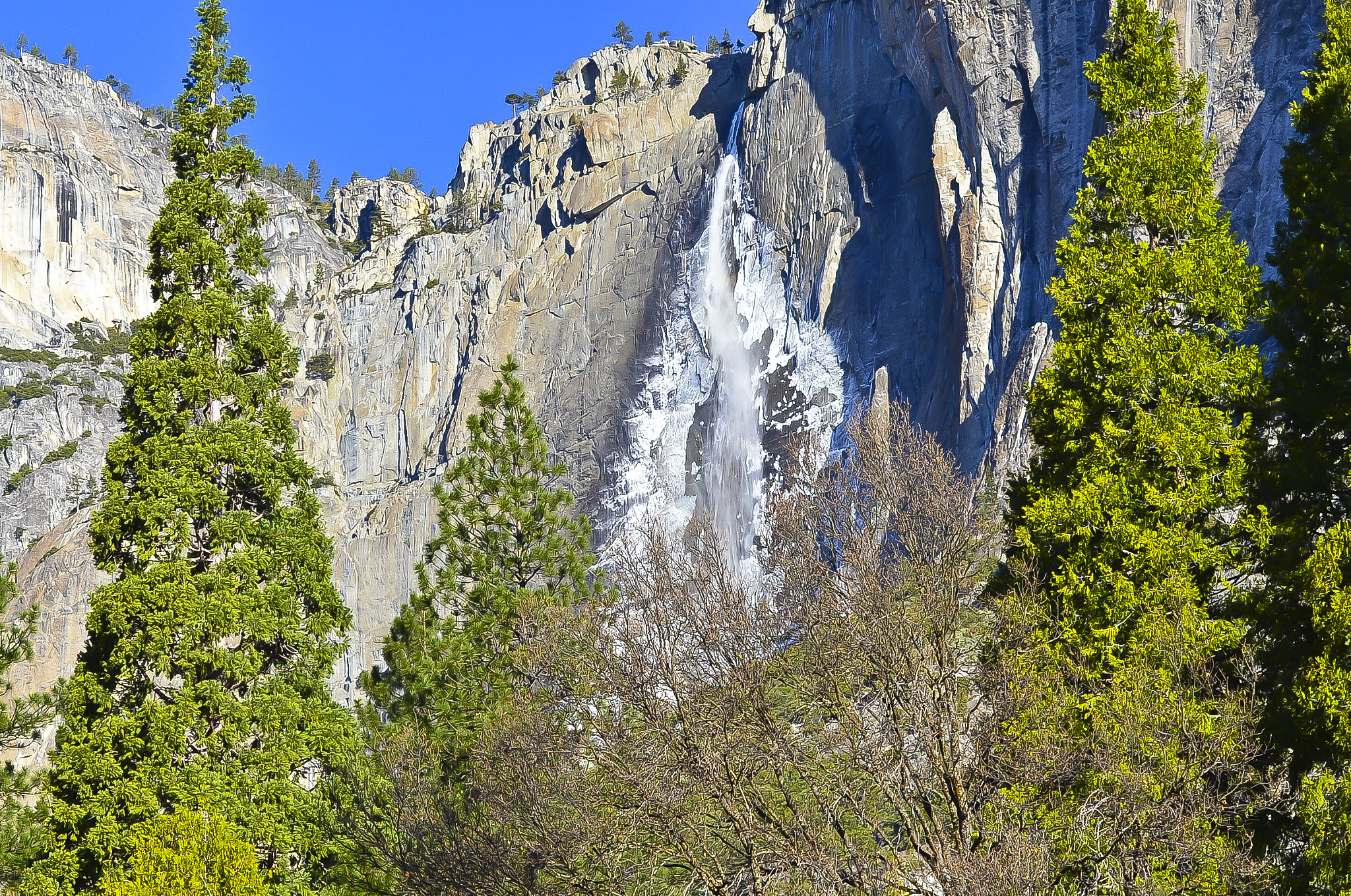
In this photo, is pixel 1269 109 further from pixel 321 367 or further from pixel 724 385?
pixel 321 367

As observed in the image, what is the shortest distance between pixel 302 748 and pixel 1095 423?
31.8 ft

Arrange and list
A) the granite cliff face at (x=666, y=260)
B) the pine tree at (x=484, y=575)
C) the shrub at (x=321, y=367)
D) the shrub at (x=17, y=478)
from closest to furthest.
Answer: the pine tree at (x=484, y=575), the granite cliff face at (x=666, y=260), the shrub at (x=17, y=478), the shrub at (x=321, y=367)

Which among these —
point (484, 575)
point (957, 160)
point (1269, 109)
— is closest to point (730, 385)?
point (957, 160)

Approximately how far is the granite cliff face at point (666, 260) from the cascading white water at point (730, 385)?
373mm

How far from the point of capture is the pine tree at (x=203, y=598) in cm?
1365

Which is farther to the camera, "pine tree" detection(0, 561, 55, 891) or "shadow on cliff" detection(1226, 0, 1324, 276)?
"shadow on cliff" detection(1226, 0, 1324, 276)

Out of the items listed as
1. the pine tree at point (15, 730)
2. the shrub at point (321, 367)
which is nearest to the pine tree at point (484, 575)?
the pine tree at point (15, 730)

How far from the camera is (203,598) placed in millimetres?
14266

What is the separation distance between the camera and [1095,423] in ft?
42.1

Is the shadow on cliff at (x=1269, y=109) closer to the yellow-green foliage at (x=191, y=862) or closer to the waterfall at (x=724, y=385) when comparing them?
the waterfall at (x=724, y=385)

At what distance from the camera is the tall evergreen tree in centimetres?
1021

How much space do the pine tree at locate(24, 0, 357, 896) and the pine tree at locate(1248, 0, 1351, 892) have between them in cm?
1022

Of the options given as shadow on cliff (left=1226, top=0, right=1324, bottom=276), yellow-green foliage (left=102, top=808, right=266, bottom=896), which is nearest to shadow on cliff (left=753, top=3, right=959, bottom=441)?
shadow on cliff (left=1226, top=0, right=1324, bottom=276)

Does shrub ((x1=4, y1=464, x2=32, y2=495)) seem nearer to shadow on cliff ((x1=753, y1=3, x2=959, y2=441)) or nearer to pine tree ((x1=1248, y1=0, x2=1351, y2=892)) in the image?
shadow on cliff ((x1=753, y1=3, x2=959, y2=441))
